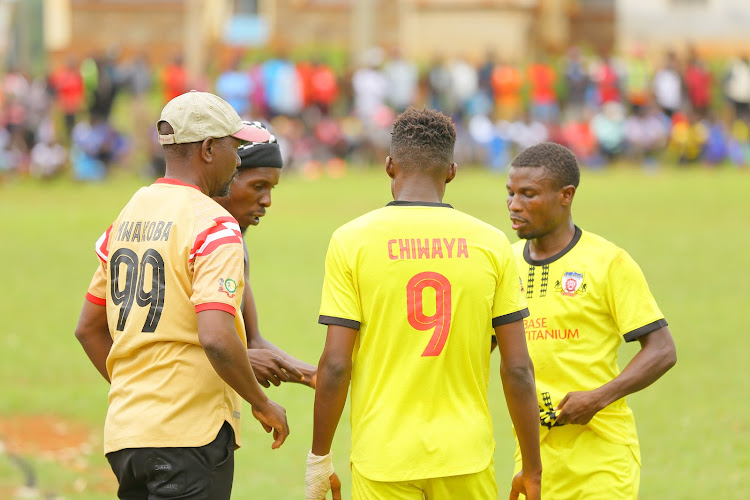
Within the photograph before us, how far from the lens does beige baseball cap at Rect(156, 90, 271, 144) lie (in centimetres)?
428

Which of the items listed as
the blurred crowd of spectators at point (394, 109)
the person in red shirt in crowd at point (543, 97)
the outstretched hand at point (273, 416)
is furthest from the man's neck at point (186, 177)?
the person in red shirt in crowd at point (543, 97)

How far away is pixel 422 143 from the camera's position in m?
4.17

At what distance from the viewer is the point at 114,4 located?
45.4m

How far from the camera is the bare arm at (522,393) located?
4.12m

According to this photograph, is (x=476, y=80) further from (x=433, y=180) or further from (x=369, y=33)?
(x=433, y=180)

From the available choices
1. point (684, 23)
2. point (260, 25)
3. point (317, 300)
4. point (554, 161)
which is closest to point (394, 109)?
point (684, 23)

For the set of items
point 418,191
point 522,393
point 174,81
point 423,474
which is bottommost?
point 423,474

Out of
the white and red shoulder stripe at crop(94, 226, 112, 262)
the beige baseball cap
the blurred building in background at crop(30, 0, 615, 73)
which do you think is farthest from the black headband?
the blurred building in background at crop(30, 0, 615, 73)

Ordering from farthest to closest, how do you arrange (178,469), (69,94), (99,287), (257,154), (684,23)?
(684,23) < (69,94) < (257,154) < (99,287) < (178,469)

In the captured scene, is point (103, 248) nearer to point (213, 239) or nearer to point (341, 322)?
point (213, 239)

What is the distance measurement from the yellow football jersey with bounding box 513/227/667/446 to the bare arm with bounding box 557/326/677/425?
83 mm

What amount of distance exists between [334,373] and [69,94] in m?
22.2

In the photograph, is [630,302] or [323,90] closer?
[630,302]

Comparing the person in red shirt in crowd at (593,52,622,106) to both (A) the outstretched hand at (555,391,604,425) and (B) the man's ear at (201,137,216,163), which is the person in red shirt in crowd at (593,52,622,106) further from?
(B) the man's ear at (201,137,216,163)
